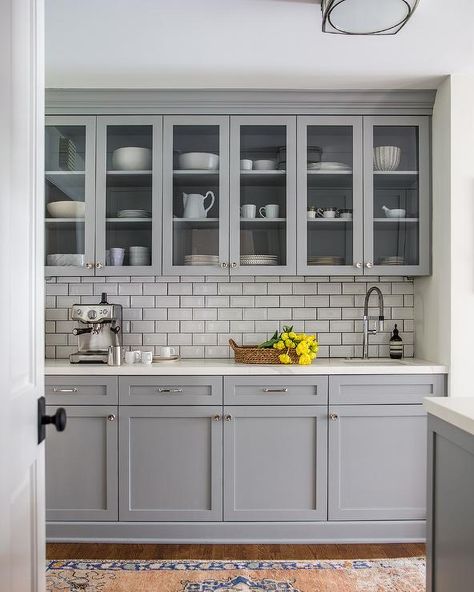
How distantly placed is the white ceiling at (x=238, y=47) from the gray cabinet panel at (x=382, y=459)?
183cm

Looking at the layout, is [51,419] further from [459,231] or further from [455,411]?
[459,231]

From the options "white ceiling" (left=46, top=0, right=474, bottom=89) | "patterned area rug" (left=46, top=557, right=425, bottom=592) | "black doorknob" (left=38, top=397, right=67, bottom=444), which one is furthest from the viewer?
"patterned area rug" (left=46, top=557, right=425, bottom=592)

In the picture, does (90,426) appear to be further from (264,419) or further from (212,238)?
(212,238)

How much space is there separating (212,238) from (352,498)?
Answer: 1.67 metres

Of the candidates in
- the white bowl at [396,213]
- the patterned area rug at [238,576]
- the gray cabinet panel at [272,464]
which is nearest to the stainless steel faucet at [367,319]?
the white bowl at [396,213]

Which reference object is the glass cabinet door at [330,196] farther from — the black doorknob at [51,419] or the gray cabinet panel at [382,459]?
the black doorknob at [51,419]

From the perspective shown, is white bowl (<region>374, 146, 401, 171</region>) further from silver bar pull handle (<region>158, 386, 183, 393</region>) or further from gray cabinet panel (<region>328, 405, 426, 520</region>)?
silver bar pull handle (<region>158, 386, 183, 393</region>)

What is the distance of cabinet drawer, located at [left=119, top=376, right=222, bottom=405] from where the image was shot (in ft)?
9.39

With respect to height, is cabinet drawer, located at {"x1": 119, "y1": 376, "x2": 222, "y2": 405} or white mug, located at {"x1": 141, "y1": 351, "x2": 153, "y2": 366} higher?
white mug, located at {"x1": 141, "y1": 351, "x2": 153, "y2": 366}

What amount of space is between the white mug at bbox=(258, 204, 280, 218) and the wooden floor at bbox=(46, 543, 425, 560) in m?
1.86

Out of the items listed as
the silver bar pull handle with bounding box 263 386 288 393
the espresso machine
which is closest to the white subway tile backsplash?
the espresso machine

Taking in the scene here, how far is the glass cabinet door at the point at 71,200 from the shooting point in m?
3.11

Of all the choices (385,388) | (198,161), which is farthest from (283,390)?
(198,161)

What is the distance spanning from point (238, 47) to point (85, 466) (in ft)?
7.61
